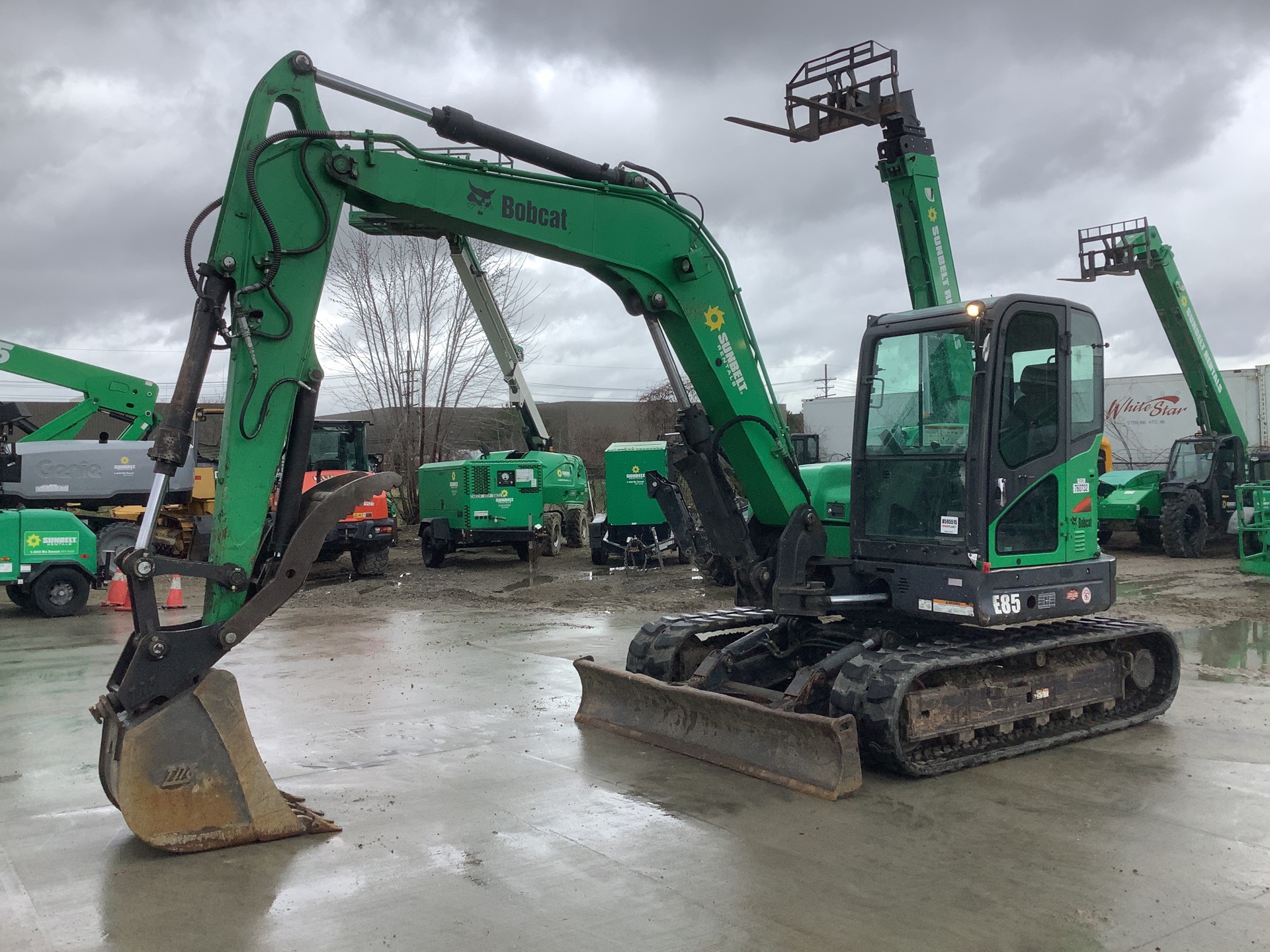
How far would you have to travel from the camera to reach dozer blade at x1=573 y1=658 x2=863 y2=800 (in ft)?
19.7

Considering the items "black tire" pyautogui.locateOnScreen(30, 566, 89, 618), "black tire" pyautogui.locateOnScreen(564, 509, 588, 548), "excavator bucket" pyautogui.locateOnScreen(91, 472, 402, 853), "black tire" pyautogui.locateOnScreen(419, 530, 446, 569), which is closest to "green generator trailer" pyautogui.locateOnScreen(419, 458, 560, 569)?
"black tire" pyautogui.locateOnScreen(419, 530, 446, 569)

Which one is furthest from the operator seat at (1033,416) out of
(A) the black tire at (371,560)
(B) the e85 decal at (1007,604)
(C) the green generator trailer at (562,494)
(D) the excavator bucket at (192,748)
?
(A) the black tire at (371,560)

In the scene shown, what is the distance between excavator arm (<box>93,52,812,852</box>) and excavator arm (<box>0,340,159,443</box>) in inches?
521

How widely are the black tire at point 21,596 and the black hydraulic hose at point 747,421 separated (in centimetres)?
1121

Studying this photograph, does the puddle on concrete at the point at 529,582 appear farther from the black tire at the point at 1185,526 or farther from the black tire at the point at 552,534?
the black tire at the point at 1185,526

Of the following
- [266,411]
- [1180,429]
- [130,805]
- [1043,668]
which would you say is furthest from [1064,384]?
[1180,429]

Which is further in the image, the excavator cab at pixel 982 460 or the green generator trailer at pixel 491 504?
the green generator trailer at pixel 491 504

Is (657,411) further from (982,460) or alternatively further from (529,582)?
(982,460)

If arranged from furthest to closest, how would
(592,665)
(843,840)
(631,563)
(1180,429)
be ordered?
(1180,429) < (631,563) < (592,665) < (843,840)

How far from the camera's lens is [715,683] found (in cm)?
731

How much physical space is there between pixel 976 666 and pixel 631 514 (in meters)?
11.9

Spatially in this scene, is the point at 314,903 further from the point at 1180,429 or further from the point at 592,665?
the point at 1180,429

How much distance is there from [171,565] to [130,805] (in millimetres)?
1082

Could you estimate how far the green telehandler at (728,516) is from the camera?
17.3 ft
